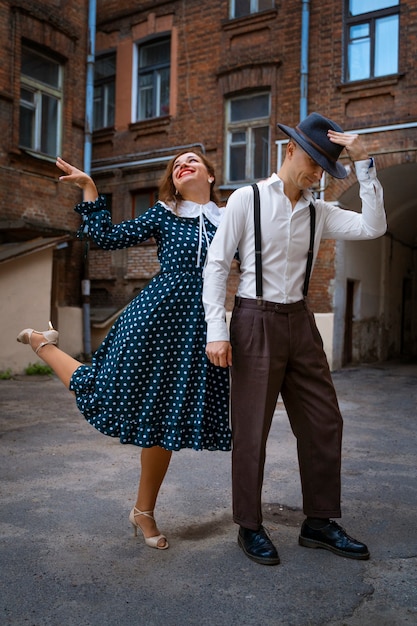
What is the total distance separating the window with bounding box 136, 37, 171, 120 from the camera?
14258mm

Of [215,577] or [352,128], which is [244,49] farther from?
[215,577]

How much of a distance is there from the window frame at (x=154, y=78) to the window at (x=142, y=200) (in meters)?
1.68

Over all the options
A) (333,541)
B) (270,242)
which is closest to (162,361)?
(270,242)

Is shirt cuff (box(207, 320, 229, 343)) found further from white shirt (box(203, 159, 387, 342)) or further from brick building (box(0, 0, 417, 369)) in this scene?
brick building (box(0, 0, 417, 369))

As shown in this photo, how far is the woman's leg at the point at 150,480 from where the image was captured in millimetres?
2877

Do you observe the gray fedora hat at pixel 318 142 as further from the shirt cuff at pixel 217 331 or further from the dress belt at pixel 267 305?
the shirt cuff at pixel 217 331

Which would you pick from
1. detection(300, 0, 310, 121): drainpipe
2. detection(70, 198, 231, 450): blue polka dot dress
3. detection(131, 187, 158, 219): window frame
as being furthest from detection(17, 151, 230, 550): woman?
detection(131, 187, 158, 219): window frame

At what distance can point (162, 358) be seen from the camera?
276cm

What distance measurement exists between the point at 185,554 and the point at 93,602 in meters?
0.59

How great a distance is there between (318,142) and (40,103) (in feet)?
36.8

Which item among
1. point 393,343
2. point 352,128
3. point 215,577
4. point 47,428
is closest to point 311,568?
point 215,577

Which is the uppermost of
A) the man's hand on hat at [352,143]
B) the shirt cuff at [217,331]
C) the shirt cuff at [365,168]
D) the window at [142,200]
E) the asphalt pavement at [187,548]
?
the window at [142,200]

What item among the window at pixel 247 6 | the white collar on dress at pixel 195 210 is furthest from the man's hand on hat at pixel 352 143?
the window at pixel 247 6

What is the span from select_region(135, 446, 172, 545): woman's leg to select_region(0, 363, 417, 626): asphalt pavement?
99mm
